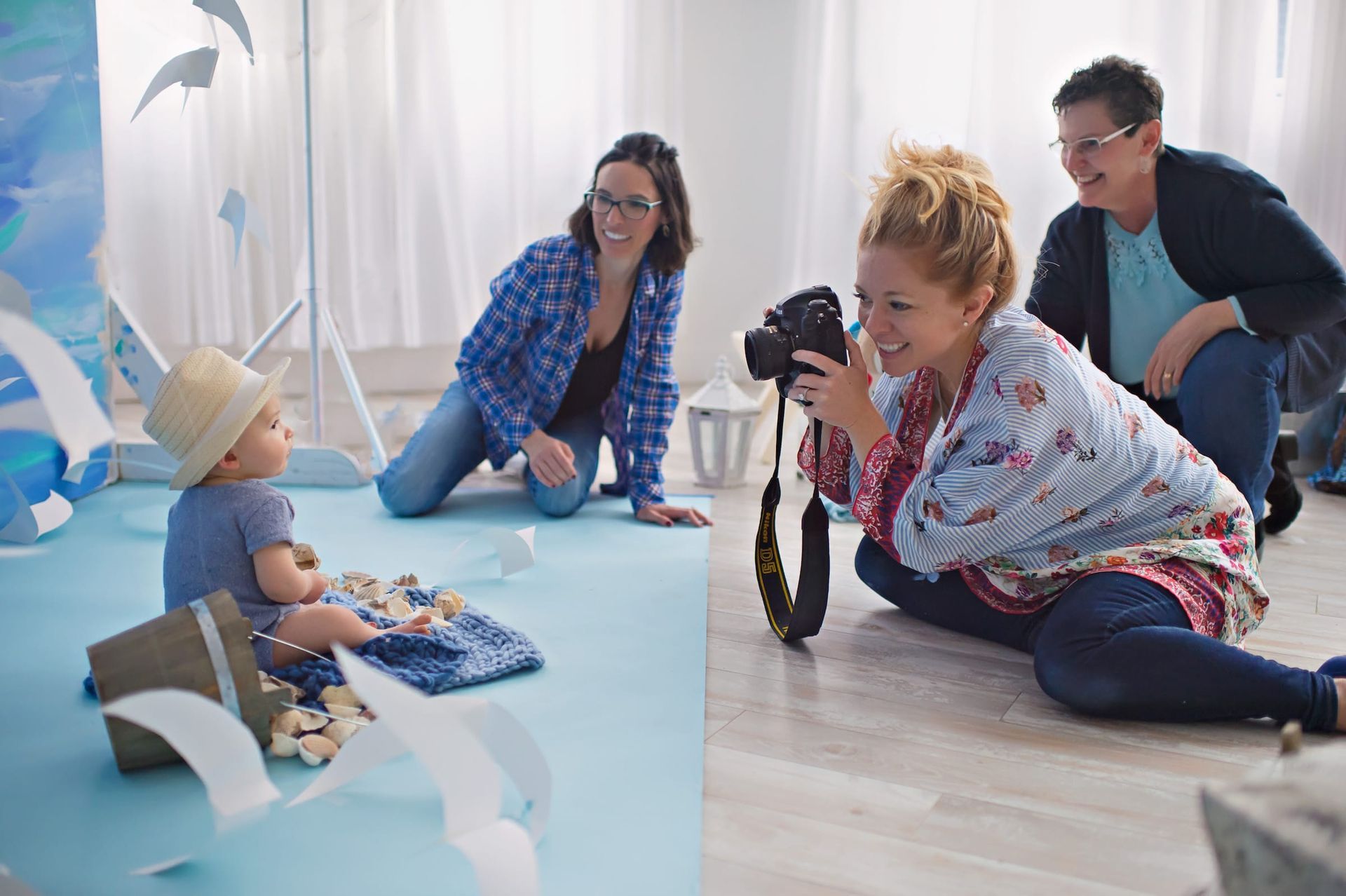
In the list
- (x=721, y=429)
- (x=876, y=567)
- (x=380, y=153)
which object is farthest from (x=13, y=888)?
(x=380, y=153)

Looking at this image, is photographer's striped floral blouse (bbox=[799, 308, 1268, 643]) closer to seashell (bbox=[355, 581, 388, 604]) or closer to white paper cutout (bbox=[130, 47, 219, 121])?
seashell (bbox=[355, 581, 388, 604])

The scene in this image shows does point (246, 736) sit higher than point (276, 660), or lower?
higher

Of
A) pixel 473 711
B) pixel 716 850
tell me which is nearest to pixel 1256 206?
pixel 716 850

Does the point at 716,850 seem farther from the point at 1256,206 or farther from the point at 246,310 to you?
the point at 246,310

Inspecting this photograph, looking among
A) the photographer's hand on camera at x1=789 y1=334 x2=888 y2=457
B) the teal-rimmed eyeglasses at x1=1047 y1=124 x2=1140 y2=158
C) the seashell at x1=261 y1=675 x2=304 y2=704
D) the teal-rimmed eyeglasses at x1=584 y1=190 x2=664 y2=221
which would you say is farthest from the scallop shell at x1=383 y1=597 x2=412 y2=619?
the teal-rimmed eyeglasses at x1=1047 y1=124 x2=1140 y2=158

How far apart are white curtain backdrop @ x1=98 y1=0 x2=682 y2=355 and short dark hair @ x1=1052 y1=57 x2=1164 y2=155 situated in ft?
4.58

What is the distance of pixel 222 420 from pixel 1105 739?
97cm

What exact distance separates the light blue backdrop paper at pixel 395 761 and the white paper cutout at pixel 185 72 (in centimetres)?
67

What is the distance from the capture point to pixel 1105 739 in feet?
3.85

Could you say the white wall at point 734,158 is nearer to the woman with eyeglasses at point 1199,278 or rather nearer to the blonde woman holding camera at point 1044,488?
the woman with eyeglasses at point 1199,278

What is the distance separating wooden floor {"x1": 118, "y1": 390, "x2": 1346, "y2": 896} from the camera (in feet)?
3.03

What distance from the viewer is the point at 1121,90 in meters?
1.78

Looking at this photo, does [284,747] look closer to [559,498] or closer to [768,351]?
[768,351]

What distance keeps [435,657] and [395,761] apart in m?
0.22
